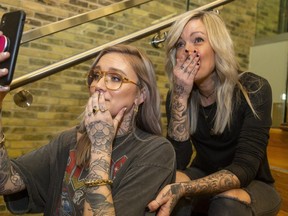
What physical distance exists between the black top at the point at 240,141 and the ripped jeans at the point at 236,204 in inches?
2.0

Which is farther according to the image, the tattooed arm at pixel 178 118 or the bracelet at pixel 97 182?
the tattooed arm at pixel 178 118

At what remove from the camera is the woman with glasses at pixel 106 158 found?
0.91 m

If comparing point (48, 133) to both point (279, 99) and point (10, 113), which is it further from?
point (279, 99)

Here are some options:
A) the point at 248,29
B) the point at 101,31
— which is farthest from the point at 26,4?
the point at 248,29

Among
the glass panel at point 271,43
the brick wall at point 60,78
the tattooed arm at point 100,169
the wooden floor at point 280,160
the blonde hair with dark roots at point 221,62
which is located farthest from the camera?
the glass panel at point 271,43

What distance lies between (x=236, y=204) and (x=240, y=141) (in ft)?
0.83

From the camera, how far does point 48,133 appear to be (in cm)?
212

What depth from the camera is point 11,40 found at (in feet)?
3.04

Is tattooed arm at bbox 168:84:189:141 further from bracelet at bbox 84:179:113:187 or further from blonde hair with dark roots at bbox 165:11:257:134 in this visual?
bracelet at bbox 84:179:113:187

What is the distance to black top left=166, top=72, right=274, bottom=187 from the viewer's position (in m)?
1.30

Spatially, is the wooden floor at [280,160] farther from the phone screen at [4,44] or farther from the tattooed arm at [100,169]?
the phone screen at [4,44]

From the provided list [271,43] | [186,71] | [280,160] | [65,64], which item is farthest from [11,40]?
[271,43]

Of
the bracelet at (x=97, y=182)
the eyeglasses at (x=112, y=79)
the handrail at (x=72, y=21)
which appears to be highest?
the handrail at (x=72, y=21)

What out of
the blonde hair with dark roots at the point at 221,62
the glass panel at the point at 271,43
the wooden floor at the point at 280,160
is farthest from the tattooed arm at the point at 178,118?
the glass panel at the point at 271,43
